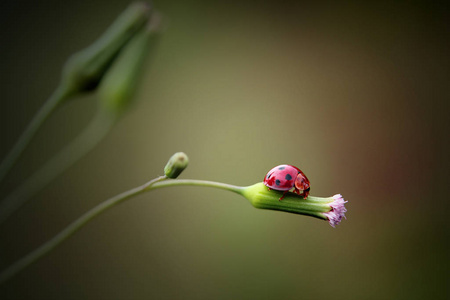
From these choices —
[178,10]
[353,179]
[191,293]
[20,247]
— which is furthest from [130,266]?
[178,10]

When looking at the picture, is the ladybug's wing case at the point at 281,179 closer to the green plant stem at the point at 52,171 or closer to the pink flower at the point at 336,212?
the pink flower at the point at 336,212

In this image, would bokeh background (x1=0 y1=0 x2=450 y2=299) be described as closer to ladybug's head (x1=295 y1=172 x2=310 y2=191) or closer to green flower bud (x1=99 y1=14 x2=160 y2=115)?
green flower bud (x1=99 y1=14 x2=160 y2=115)

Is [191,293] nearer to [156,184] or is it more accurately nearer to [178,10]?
[156,184]

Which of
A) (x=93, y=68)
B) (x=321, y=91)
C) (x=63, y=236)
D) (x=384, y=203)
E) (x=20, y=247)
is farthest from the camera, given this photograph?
(x=321, y=91)

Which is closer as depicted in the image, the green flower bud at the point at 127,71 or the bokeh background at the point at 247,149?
the green flower bud at the point at 127,71

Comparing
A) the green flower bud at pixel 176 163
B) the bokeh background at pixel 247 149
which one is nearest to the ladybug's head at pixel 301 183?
the green flower bud at pixel 176 163

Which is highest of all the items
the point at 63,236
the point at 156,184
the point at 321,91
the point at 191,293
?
the point at 321,91

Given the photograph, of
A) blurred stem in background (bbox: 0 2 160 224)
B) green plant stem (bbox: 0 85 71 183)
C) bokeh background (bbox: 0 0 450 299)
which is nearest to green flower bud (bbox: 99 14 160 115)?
blurred stem in background (bbox: 0 2 160 224)
